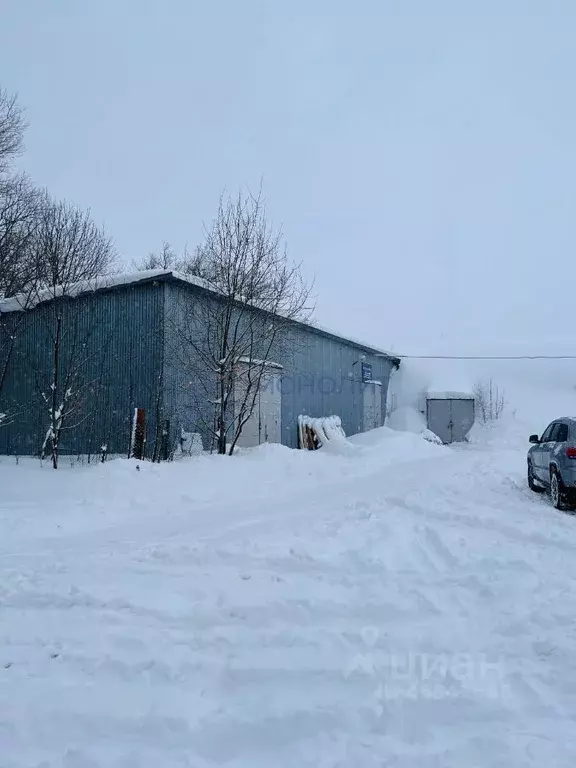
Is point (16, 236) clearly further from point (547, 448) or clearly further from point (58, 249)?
point (547, 448)

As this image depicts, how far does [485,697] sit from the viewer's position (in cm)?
342

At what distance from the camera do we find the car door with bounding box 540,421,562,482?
1136 cm

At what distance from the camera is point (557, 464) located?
10656 mm

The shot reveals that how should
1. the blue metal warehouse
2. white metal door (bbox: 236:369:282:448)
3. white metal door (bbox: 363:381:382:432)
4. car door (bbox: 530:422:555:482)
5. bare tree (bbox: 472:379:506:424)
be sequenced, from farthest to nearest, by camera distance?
1. bare tree (bbox: 472:379:506:424)
2. white metal door (bbox: 363:381:382:432)
3. white metal door (bbox: 236:369:282:448)
4. the blue metal warehouse
5. car door (bbox: 530:422:555:482)

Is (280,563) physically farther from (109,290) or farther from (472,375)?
(472,375)

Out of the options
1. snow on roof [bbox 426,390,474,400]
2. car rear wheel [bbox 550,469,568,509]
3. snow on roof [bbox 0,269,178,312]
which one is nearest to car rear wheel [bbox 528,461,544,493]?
car rear wheel [bbox 550,469,568,509]

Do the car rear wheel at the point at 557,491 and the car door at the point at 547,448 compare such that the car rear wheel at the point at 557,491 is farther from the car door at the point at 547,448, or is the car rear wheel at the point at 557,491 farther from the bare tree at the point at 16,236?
the bare tree at the point at 16,236

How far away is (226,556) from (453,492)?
18.5ft

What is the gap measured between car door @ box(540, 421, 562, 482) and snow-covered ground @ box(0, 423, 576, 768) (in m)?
2.86

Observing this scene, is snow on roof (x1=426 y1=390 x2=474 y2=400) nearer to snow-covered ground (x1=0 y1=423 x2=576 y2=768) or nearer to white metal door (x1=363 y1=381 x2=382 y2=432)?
white metal door (x1=363 y1=381 x2=382 y2=432)

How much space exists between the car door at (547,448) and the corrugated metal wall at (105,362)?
350 inches

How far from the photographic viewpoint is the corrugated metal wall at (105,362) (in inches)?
596

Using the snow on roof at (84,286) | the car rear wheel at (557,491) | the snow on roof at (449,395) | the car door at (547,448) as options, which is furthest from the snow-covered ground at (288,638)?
the snow on roof at (449,395)

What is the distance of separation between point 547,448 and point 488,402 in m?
27.4
